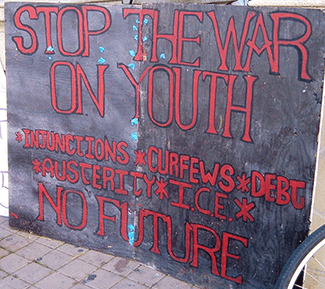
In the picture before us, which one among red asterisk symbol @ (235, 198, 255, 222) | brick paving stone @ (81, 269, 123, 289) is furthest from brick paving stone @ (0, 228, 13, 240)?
red asterisk symbol @ (235, 198, 255, 222)

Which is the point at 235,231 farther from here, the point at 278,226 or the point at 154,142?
the point at 154,142

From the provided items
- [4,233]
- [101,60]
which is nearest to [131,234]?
[4,233]

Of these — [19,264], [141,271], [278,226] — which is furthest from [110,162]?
[278,226]

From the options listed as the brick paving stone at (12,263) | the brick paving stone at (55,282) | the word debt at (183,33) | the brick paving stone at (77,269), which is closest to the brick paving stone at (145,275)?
the brick paving stone at (77,269)

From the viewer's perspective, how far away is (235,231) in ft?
10.4

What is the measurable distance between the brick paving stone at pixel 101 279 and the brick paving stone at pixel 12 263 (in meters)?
0.61

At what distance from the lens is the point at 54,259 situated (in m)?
3.76

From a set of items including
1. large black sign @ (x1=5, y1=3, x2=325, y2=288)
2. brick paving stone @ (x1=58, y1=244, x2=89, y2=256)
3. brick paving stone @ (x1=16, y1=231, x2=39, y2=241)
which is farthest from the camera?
brick paving stone @ (x1=16, y1=231, x2=39, y2=241)

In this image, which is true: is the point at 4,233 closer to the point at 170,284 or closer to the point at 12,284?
the point at 12,284

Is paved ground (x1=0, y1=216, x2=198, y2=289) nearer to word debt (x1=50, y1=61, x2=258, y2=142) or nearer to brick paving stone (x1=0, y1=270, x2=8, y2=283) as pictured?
brick paving stone (x1=0, y1=270, x2=8, y2=283)

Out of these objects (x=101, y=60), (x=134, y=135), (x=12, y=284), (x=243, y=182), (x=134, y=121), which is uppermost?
(x=101, y=60)

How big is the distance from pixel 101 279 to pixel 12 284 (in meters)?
0.69

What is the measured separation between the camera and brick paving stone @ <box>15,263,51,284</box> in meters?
3.48

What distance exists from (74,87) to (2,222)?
168cm
